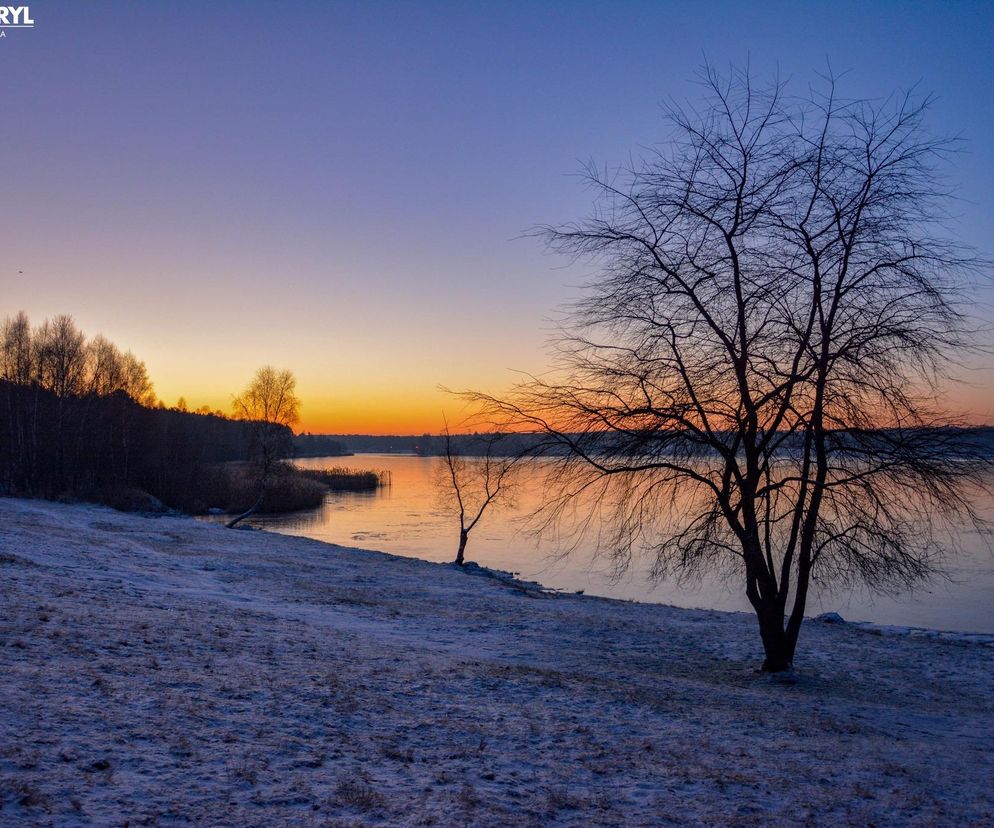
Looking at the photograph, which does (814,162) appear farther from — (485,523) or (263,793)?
(485,523)

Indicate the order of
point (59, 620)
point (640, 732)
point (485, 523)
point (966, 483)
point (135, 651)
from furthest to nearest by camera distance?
1. point (485, 523)
2. point (966, 483)
3. point (59, 620)
4. point (135, 651)
5. point (640, 732)

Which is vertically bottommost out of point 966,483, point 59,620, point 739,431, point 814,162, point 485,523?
point 485,523

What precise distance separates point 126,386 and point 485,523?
33407 millimetres

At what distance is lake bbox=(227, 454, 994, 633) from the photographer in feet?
69.3

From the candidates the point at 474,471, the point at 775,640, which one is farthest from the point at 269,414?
the point at 775,640

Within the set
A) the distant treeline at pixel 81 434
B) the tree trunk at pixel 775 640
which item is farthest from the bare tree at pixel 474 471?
the distant treeline at pixel 81 434

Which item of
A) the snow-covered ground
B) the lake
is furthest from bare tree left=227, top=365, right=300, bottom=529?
the snow-covered ground

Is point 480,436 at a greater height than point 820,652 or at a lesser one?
greater

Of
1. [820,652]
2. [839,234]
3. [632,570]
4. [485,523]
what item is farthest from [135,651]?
[485,523]

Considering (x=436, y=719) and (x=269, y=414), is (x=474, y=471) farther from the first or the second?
(x=436, y=719)

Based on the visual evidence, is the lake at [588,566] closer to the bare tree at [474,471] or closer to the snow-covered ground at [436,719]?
the bare tree at [474,471]

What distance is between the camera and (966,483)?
10242mm

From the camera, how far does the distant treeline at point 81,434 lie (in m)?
46.6

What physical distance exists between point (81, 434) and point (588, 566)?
124 ft
